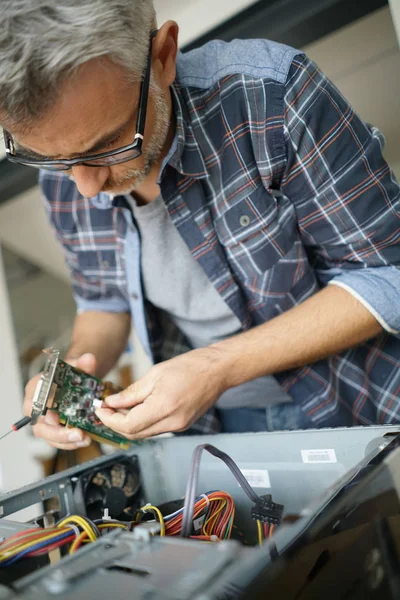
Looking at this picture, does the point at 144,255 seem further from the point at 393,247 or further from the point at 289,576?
the point at 289,576

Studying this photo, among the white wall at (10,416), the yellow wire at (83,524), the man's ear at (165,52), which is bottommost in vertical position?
the white wall at (10,416)

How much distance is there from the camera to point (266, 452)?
2.49 feet

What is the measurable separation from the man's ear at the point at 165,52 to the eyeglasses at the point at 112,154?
0.05 metres

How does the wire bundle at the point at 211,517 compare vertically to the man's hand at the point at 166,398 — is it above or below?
below

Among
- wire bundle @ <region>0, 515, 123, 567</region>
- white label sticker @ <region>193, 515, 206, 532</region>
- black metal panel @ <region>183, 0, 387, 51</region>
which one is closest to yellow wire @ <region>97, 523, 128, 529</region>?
wire bundle @ <region>0, 515, 123, 567</region>

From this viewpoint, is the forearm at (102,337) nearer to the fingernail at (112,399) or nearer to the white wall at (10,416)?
the fingernail at (112,399)

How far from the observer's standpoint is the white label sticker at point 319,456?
70 cm

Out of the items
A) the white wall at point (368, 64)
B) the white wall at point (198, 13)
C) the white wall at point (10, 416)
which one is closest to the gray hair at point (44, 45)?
the white wall at point (198, 13)

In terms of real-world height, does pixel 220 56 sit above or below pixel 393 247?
above

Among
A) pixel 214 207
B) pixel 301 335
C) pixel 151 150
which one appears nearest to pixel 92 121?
pixel 151 150

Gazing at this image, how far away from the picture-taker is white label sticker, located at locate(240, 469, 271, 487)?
2.48 feet

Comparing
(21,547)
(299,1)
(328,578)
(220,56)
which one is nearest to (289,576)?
(328,578)

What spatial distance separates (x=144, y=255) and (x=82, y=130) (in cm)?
41

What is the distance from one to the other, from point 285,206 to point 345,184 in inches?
5.0
